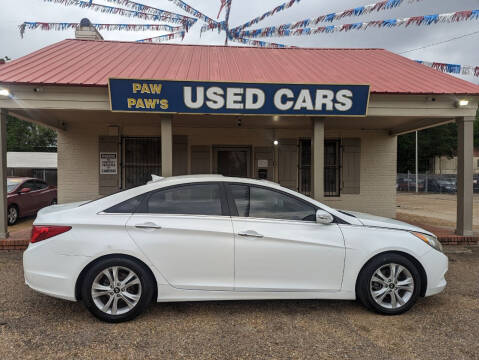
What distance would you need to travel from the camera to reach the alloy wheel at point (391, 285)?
10.6ft

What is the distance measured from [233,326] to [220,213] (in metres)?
1.09

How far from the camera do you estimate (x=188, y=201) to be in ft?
10.7

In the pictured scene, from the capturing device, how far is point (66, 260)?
2.98 metres

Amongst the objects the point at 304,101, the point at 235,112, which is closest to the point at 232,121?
the point at 235,112

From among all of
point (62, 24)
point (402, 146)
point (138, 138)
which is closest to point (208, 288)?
Result: point (138, 138)

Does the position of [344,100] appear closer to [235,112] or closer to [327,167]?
[235,112]

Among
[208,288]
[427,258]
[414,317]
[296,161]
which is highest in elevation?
[296,161]

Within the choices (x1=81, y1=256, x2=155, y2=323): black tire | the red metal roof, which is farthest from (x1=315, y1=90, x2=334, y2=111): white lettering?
(x1=81, y1=256, x2=155, y2=323): black tire

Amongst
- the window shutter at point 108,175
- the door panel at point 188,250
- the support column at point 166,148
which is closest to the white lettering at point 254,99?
the support column at point 166,148

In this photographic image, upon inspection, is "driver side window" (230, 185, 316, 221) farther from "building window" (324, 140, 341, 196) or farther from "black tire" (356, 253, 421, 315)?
"building window" (324, 140, 341, 196)

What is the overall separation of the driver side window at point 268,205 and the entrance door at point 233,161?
5.55 m

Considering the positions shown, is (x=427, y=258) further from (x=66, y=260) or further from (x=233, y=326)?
(x=66, y=260)

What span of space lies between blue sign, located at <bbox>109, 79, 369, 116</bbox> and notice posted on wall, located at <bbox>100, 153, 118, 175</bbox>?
3.19 metres

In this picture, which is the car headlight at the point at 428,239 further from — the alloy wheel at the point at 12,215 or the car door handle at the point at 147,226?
the alloy wheel at the point at 12,215
